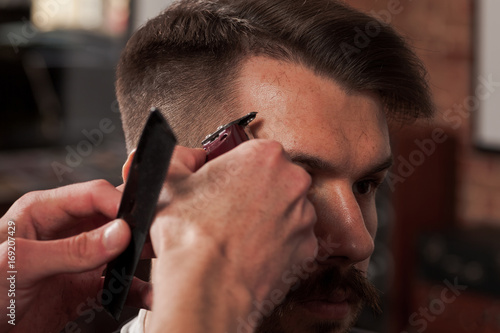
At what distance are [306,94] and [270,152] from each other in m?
Result: 0.47

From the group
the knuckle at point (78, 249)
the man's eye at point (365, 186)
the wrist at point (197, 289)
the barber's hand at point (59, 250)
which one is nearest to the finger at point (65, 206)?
the barber's hand at point (59, 250)

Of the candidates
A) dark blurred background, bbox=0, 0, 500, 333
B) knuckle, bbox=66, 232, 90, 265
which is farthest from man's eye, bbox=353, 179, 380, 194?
dark blurred background, bbox=0, 0, 500, 333

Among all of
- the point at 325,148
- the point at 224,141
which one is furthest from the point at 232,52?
the point at 224,141

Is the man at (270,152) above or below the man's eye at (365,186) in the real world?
above

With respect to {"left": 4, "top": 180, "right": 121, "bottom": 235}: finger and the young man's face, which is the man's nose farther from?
{"left": 4, "top": 180, "right": 121, "bottom": 235}: finger

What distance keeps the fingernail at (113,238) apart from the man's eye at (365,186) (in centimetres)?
71

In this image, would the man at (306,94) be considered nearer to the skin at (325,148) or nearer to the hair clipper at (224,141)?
the skin at (325,148)

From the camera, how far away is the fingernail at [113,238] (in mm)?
884

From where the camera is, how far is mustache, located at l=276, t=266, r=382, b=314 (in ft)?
4.24

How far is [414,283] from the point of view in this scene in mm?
3432

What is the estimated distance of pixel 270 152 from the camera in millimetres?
873

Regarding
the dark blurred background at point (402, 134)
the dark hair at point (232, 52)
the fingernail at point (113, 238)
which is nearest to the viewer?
the fingernail at point (113, 238)

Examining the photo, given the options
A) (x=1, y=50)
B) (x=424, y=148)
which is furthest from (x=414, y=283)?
(x=1, y=50)

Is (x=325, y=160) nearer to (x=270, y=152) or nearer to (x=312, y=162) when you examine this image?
(x=312, y=162)
